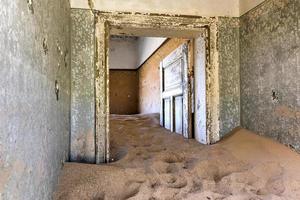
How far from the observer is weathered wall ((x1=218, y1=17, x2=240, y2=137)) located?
2914mm

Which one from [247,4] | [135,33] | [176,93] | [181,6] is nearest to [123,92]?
[176,93]

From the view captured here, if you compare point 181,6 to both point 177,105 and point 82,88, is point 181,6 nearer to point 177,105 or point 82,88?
point 82,88

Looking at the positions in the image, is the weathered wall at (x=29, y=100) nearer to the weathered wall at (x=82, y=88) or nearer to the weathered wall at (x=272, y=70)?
the weathered wall at (x=82, y=88)

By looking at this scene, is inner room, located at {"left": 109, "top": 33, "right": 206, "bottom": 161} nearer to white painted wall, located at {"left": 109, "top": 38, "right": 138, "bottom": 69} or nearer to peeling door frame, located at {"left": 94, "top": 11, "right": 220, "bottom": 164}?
white painted wall, located at {"left": 109, "top": 38, "right": 138, "bottom": 69}

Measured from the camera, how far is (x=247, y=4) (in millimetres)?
2834

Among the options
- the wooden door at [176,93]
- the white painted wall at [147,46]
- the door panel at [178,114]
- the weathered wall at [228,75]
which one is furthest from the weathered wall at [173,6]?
the white painted wall at [147,46]

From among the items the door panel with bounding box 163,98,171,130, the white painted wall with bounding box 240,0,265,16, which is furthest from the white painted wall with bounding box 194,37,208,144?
the door panel with bounding box 163,98,171,130

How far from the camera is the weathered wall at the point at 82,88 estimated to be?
2604mm

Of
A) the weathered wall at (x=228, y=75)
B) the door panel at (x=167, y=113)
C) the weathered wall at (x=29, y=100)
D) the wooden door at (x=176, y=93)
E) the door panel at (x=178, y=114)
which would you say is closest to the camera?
the weathered wall at (x=29, y=100)

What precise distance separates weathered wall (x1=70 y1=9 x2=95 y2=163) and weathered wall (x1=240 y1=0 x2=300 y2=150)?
1464 mm

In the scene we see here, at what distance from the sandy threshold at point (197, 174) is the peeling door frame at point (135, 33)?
0.82 ft

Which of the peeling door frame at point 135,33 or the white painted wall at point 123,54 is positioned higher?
the white painted wall at point 123,54

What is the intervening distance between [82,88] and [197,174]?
124 centimetres

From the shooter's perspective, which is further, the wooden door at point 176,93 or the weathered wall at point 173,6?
the wooden door at point 176,93
